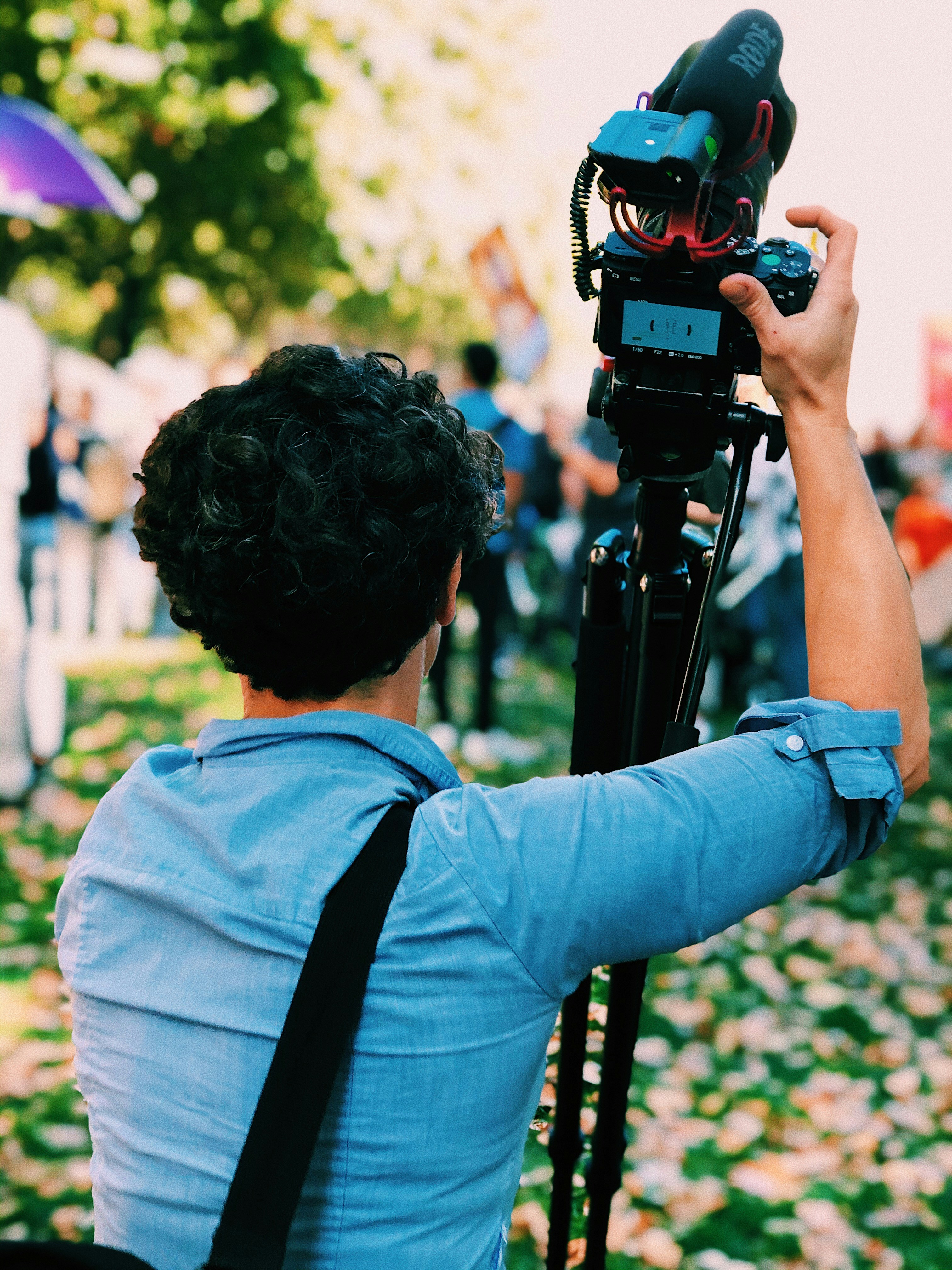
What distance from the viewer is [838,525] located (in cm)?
108

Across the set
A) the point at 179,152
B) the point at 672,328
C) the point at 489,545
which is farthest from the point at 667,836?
the point at 179,152

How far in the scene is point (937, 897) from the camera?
5020 mm

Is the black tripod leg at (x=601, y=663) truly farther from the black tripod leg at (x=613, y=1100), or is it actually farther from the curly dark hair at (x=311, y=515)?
the curly dark hair at (x=311, y=515)

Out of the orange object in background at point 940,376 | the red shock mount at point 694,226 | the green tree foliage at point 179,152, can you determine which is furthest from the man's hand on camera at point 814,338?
the green tree foliage at point 179,152

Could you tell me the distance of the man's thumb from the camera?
1097 millimetres

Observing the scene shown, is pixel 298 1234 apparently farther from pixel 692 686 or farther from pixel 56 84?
pixel 56 84

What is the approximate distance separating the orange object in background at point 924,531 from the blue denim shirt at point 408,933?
8.43 m

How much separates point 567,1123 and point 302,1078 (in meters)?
1.08

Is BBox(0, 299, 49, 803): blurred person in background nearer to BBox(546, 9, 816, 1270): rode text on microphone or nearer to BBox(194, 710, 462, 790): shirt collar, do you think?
BBox(546, 9, 816, 1270): rode text on microphone

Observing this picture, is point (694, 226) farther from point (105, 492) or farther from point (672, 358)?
point (105, 492)

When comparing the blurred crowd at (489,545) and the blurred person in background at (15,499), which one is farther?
the blurred crowd at (489,545)

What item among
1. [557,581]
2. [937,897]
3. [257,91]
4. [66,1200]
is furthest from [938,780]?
[257,91]

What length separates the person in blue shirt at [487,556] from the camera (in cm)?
573

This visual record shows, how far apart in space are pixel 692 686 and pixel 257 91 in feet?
37.6
